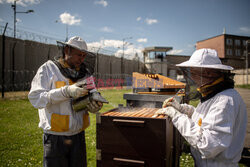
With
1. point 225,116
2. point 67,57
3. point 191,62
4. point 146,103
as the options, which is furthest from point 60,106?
point 146,103

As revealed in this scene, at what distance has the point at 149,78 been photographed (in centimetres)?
395

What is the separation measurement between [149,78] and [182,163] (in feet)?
6.50

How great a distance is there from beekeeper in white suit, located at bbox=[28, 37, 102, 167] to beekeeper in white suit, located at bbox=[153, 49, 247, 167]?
3.72ft

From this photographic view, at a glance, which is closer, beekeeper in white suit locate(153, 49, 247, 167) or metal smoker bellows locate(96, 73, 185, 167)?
beekeeper in white suit locate(153, 49, 247, 167)

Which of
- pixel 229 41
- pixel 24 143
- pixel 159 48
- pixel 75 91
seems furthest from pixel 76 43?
pixel 229 41

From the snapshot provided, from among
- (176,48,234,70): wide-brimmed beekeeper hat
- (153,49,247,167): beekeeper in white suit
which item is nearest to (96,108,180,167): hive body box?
(153,49,247,167): beekeeper in white suit

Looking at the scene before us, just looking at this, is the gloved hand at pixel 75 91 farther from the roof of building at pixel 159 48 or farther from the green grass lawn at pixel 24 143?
the roof of building at pixel 159 48

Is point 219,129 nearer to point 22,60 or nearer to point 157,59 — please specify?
point 22,60

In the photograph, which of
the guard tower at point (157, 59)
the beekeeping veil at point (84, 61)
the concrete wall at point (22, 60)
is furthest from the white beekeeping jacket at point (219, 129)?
the guard tower at point (157, 59)

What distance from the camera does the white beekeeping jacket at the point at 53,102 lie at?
2.07 meters

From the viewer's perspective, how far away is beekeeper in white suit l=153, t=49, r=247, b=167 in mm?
1585

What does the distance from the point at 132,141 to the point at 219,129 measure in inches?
32.4

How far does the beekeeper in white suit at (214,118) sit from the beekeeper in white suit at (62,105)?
113 centimetres

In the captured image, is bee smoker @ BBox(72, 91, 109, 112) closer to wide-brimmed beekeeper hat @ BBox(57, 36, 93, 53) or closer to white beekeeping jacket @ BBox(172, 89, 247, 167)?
wide-brimmed beekeeper hat @ BBox(57, 36, 93, 53)
